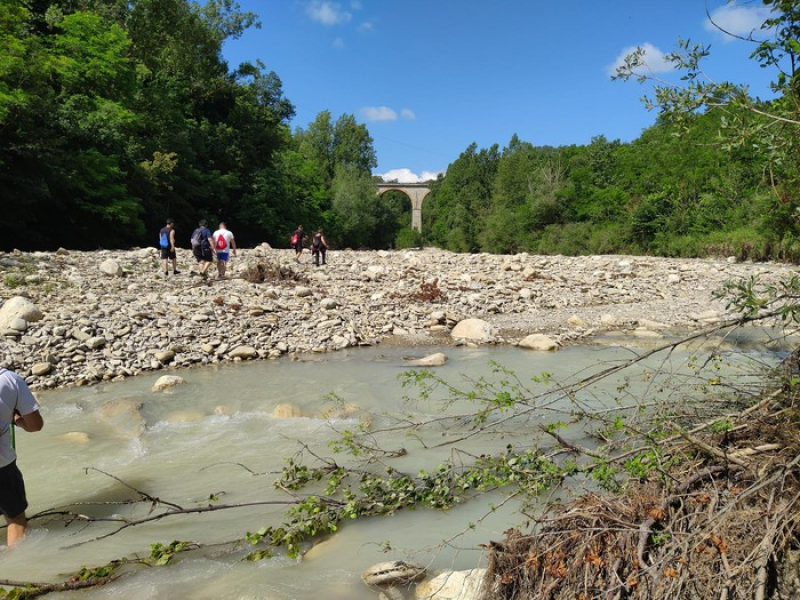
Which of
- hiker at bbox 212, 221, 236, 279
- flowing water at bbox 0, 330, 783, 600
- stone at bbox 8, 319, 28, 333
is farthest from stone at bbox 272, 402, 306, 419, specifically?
hiker at bbox 212, 221, 236, 279

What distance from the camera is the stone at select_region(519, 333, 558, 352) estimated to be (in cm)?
1083

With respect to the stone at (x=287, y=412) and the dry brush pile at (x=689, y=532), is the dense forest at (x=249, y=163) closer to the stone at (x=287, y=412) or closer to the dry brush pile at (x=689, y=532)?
the dry brush pile at (x=689, y=532)

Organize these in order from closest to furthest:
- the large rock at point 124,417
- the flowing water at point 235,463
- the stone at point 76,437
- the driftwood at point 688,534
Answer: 1. the driftwood at point 688,534
2. the flowing water at point 235,463
3. the stone at point 76,437
4. the large rock at point 124,417

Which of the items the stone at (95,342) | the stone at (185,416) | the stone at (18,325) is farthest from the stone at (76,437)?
the stone at (18,325)

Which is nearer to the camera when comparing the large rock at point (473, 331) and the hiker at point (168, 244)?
the large rock at point (473, 331)

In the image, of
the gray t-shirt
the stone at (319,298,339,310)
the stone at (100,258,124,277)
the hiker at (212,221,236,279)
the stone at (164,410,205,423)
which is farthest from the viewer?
the hiker at (212,221,236,279)

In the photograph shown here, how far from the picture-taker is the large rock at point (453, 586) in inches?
119

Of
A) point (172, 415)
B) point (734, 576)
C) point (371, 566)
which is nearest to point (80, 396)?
point (172, 415)

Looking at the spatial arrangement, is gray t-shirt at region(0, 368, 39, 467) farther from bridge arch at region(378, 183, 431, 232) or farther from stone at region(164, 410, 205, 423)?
bridge arch at region(378, 183, 431, 232)

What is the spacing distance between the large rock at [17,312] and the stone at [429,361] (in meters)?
7.44

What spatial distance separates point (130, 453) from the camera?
600cm

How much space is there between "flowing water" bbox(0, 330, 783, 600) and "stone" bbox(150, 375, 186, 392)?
16cm

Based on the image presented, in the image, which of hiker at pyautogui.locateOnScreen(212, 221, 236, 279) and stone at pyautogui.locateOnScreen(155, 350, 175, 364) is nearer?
stone at pyautogui.locateOnScreen(155, 350, 175, 364)

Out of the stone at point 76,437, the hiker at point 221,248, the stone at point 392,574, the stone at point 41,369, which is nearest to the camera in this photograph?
the stone at point 392,574
